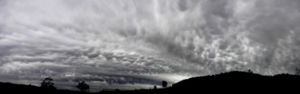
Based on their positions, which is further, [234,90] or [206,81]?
[206,81]

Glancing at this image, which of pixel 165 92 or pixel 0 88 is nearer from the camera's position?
pixel 0 88

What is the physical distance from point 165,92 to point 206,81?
14.4m

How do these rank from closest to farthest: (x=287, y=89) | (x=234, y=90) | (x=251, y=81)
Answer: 1. (x=287, y=89)
2. (x=234, y=90)
3. (x=251, y=81)

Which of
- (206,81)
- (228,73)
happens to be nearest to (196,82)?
(206,81)

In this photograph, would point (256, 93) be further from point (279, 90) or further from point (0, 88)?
point (0, 88)

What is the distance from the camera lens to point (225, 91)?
6053cm

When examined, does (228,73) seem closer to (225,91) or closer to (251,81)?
(251,81)

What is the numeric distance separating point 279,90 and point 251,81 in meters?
10.6

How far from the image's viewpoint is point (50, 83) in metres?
136

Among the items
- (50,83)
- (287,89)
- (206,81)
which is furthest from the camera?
(50,83)

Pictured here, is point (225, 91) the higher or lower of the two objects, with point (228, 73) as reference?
lower

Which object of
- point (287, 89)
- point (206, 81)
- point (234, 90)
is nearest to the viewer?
point (287, 89)

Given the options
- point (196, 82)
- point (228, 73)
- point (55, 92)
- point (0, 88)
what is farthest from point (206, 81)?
point (0, 88)

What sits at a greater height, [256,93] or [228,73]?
[228,73]
